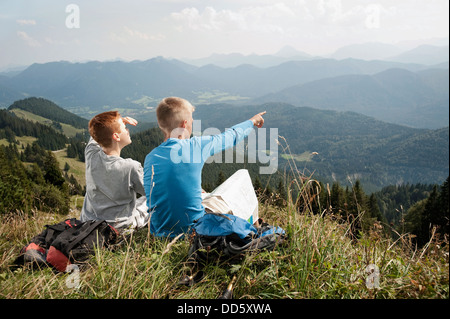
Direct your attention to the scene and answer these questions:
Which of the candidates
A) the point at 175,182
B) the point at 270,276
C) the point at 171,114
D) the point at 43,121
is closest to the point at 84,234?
the point at 175,182

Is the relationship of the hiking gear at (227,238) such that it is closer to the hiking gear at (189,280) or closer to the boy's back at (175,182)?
the hiking gear at (189,280)

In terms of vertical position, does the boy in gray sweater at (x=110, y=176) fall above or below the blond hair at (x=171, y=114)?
below

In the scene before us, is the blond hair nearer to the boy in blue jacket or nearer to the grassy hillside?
the boy in blue jacket

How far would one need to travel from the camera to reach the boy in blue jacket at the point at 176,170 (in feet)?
12.3

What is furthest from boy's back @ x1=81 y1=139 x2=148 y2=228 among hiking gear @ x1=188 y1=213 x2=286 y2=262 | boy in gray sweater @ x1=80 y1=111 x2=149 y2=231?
hiking gear @ x1=188 y1=213 x2=286 y2=262

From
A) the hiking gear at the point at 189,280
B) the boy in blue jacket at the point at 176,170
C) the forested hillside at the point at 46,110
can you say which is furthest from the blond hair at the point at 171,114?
the forested hillside at the point at 46,110

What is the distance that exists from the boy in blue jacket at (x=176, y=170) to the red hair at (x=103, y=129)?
74cm

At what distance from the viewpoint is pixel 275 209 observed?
5.81m

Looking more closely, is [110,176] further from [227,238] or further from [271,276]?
[271,276]

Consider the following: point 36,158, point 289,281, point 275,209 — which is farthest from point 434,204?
point 36,158

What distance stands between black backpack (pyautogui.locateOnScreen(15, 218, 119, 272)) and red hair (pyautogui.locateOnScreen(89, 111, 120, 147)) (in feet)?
3.98

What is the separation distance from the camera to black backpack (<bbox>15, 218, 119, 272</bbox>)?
327 centimetres

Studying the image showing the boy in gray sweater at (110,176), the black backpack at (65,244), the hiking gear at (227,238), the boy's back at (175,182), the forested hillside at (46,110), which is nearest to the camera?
the hiking gear at (227,238)
